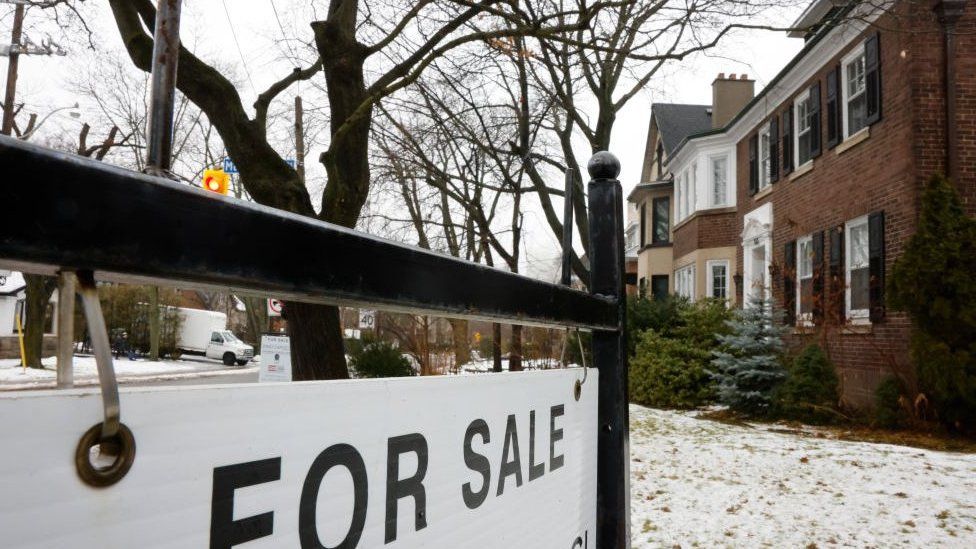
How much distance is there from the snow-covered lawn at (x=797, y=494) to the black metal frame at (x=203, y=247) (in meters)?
4.89

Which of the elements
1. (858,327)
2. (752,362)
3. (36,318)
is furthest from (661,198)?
(36,318)

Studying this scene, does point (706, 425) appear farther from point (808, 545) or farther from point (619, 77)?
point (619, 77)

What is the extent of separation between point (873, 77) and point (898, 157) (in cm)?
160

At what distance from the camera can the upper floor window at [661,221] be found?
27.8 m

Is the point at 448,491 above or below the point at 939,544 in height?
above

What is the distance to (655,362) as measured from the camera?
1381 centimetres

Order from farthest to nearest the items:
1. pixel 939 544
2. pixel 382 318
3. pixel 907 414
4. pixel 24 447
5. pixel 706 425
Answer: pixel 382 318 → pixel 706 425 → pixel 907 414 → pixel 939 544 → pixel 24 447

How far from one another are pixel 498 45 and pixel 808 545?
23.6ft

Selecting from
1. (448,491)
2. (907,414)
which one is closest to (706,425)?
(907,414)

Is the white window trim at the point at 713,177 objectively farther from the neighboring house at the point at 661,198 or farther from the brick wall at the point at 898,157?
the brick wall at the point at 898,157

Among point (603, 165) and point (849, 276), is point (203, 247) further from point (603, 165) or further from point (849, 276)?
point (849, 276)

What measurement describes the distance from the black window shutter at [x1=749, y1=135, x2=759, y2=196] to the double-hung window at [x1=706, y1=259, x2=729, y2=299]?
9.20 ft

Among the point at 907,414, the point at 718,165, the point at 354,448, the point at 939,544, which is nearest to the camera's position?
the point at 354,448

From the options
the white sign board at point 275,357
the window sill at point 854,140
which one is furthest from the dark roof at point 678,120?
the white sign board at point 275,357
